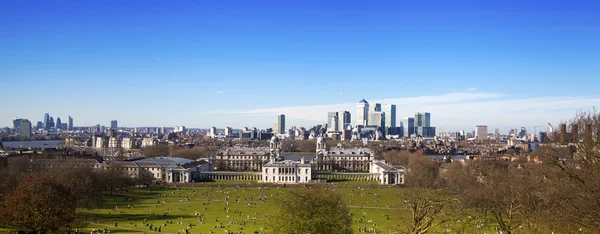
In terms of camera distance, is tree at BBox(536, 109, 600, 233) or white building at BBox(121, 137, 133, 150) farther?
white building at BBox(121, 137, 133, 150)

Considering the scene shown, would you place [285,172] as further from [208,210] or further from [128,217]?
[128,217]

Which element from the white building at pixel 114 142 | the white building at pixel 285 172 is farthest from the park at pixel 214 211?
the white building at pixel 114 142

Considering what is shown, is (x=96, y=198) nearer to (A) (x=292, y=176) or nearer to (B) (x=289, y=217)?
(B) (x=289, y=217)

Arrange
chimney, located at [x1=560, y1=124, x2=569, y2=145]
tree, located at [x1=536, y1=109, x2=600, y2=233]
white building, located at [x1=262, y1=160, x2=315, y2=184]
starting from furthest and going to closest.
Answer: white building, located at [x1=262, y1=160, x2=315, y2=184] < chimney, located at [x1=560, y1=124, x2=569, y2=145] < tree, located at [x1=536, y1=109, x2=600, y2=233]

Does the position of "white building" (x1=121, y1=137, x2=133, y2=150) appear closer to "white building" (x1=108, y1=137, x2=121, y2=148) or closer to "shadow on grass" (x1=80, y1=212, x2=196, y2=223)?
"white building" (x1=108, y1=137, x2=121, y2=148)

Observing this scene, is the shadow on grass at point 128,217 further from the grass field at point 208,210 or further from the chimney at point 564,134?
the chimney at point 564,134

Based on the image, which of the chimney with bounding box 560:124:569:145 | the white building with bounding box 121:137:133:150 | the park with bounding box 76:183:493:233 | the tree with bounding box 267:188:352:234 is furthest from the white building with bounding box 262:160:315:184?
the white building with bounding box 121:137:133:150
